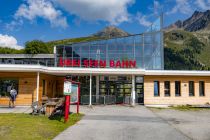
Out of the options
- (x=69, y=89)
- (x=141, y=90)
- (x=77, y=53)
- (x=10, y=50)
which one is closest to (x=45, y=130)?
(x=69, y=89)

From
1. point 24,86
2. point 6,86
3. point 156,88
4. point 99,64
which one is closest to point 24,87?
point 24,86

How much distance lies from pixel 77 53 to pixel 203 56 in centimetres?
17390

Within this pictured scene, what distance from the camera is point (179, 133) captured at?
440 inches

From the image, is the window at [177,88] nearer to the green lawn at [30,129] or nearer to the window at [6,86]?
the window at [6,86]

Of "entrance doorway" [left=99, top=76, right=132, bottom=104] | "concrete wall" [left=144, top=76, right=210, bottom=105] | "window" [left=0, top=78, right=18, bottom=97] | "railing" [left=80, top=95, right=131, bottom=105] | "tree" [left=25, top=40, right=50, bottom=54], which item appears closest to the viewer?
"window" [left=0, top=78, right=18, bottom=97]

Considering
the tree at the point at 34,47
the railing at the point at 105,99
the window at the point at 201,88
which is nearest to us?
the railing at the point at 105,99

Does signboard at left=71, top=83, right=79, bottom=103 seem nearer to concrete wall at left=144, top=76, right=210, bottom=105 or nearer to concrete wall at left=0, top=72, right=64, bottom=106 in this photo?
concrete wall at left=0, top=72, right=64, bottom=106

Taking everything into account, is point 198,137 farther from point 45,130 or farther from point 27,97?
point 27,97

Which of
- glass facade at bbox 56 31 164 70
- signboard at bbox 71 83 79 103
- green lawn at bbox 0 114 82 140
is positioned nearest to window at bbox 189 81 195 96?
glass facade at bbox 56 31 164 70

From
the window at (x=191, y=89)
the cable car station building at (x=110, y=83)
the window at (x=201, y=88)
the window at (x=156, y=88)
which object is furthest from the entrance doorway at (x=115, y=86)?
the window at (x=201, y=88)

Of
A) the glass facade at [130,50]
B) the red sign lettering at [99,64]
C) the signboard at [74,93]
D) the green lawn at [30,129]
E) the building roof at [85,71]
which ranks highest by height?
the glass facade at [130,50]

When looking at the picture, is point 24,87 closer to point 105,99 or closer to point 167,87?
point 105,99

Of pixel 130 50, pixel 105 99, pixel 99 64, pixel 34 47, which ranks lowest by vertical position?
pixel 105 99


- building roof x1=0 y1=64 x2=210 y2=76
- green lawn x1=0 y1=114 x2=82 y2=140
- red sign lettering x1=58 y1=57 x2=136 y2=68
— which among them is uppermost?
red sign lettering x1=58 y1=57 x2=136 y2=68
